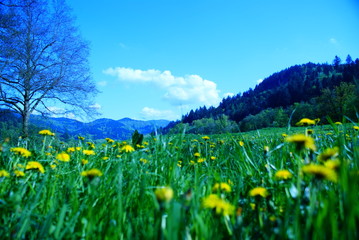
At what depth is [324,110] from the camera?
46188 mm

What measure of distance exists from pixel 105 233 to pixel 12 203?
0.40 meters

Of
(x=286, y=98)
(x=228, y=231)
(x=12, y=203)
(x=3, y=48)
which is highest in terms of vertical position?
(x=286, y=98)

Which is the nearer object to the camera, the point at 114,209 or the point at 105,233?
the point at 105,233

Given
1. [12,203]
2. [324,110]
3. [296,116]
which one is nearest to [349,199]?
[12,203]

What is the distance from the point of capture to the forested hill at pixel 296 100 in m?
45.4

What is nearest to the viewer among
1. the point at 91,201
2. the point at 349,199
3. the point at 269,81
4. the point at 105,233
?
the point at 349,199

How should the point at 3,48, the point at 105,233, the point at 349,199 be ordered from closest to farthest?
the point at 349,199 < the point at 105,233 < the point at 3,48

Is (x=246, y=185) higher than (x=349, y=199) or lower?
lower

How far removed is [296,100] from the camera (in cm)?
8844

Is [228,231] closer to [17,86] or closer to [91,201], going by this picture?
[91,201]

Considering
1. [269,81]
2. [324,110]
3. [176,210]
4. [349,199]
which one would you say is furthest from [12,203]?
[269,81]

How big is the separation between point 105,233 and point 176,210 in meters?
0.36

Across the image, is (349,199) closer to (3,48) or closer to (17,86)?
(3,48)

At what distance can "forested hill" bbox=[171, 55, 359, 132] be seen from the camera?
45.4 meters
